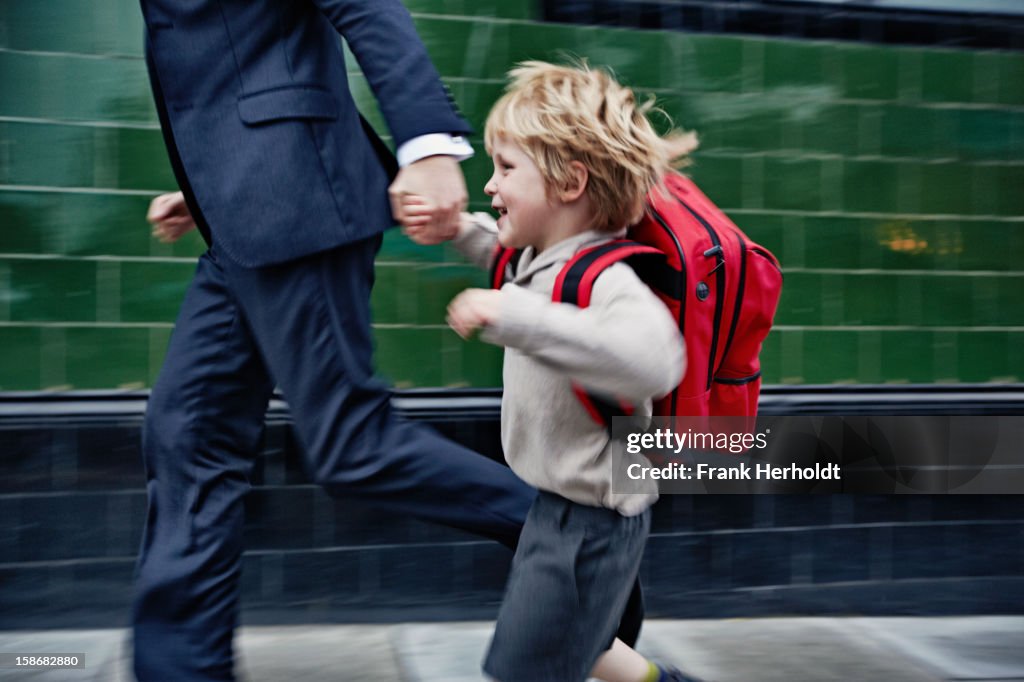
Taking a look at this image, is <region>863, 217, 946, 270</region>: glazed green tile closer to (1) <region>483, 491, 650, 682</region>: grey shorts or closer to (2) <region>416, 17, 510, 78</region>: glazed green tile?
(2) <region>416, 17, 510, 78</region>: glazed green tile

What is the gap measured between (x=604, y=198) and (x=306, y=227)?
679mm

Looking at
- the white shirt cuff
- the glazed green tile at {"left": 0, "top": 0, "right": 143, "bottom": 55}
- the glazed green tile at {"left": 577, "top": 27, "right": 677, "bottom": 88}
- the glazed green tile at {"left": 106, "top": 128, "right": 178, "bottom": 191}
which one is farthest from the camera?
the glazed green tile at {"left": 577, "top": 27, "right": 677, "bottom": 88}

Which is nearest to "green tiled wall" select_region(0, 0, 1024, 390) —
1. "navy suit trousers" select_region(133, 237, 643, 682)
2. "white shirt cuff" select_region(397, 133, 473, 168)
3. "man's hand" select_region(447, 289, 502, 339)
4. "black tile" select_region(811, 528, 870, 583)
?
"black tile" select_region(811, 528, 870, 583)

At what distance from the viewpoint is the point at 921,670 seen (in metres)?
3.87

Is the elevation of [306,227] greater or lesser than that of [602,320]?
greater

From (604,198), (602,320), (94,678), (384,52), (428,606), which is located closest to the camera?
(602,320)

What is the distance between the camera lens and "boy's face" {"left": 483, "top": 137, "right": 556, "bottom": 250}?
2416 millimetres

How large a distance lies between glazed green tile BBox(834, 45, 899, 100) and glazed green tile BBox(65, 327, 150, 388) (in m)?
2.58

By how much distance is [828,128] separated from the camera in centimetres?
447

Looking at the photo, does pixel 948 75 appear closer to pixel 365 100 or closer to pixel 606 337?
pixel 365 100

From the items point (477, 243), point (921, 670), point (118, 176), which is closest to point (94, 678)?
point (118, 176)

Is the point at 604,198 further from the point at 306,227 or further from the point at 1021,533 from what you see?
the point at 1021,533

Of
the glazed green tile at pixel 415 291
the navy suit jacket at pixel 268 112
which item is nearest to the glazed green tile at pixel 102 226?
the glazed green tile at pixel 415 291

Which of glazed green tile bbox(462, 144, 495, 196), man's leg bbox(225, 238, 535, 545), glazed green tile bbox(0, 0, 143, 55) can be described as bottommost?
man's leg bbox(225, 238, 535, 545)
